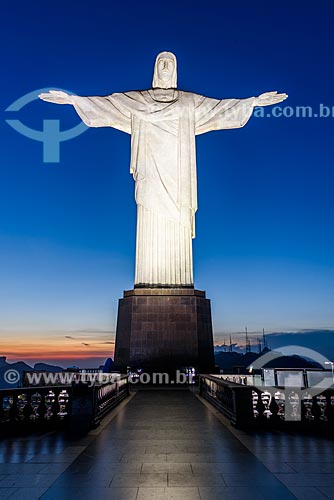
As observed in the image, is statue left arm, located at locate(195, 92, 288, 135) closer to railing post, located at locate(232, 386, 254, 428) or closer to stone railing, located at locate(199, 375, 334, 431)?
stone railing, located at locate(199, 375, 334, 431)

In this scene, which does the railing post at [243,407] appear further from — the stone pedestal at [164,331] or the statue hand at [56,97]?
the statue hand at [56,97]

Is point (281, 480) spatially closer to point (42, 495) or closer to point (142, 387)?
point (42, 495)

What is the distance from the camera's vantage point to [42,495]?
3699 millimetres

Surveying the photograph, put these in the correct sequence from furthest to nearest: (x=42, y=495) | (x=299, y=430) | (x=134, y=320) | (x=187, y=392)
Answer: (x=134, y=320) → (x=187, y=392) → (x=299, y=430) → (x=42, y=495)

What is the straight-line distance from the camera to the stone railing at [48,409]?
6.69 m

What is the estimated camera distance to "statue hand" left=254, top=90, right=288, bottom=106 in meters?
16.5

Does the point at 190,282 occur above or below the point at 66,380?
above

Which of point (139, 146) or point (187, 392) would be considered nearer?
point (187, 392)

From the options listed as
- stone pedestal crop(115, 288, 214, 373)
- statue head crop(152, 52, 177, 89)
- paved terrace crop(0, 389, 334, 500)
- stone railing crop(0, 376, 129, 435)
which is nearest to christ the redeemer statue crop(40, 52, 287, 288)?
statue head crop(152, 52, 177, 89)

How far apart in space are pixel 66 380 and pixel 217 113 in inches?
515

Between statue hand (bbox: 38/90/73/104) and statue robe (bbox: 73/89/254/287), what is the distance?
0.36 m

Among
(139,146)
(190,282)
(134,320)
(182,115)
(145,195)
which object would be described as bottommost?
(134,320)

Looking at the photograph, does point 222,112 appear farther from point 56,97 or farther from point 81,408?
point 81,408

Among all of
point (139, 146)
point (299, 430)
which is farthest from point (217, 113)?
point (299, 430)
